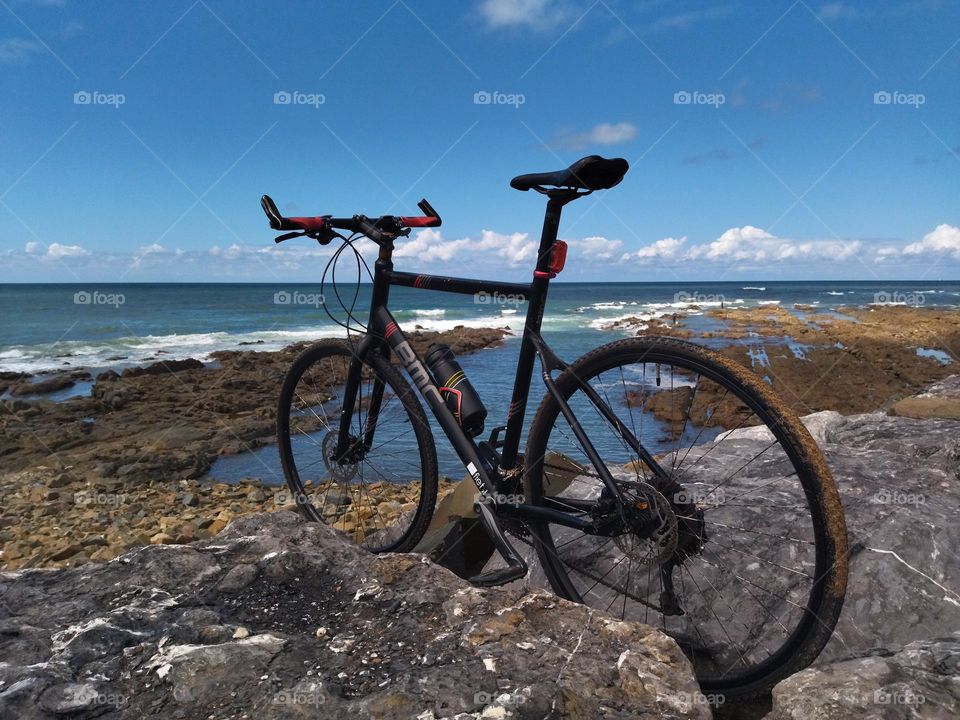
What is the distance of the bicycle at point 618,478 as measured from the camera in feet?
7.08

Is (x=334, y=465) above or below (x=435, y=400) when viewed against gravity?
below

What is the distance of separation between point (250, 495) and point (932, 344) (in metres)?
21.1

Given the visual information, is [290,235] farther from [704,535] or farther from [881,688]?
[881,688]

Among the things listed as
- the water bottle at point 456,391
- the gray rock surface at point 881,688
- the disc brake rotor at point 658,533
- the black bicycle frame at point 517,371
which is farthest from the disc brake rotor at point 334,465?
the gray rock surface at point 881,688

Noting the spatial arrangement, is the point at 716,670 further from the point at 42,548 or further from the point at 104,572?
the point at 42,548

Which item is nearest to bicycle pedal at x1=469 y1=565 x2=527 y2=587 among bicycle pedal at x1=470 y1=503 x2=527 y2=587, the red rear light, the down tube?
bicycle pedal at x1=470 y1=503 x2=527 y2=587

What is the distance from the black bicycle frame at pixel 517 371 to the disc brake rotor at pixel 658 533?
8 centimetres

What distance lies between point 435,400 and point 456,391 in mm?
124

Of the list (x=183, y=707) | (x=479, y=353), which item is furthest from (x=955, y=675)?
(x=479, y=353)

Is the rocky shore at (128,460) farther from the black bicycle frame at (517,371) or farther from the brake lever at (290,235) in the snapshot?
the brake lever at (290,235)

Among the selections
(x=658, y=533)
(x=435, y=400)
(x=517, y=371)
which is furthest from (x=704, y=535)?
(x=435, y=400)

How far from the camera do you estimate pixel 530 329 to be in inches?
107

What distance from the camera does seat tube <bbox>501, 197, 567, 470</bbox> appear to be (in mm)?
2629

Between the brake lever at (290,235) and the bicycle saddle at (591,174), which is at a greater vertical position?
the bicycle saddle at (591,174)
